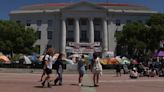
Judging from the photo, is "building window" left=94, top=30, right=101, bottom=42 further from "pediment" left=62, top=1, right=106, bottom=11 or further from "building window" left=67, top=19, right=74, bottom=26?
"building window" left=67, top=19, right=74, bottom=26

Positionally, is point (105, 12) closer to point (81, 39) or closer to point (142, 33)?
point (81, 39)

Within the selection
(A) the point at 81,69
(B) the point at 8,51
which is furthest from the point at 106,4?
(A) the point at 81,69

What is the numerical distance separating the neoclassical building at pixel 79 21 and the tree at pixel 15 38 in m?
16.0

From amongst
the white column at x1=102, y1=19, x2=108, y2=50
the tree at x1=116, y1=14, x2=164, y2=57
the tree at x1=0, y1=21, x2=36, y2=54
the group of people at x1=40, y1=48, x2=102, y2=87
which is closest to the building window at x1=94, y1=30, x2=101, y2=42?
the white column at x1=102, y1=19, x2=108, y2=50

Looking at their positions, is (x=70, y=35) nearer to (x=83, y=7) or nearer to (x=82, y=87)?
(x=83, y=7)

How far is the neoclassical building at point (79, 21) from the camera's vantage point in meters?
92.3

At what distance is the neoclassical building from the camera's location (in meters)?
92.3

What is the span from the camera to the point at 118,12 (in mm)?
92875

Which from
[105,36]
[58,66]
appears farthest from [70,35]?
[58,66]

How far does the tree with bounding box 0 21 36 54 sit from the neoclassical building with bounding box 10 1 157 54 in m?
16.0

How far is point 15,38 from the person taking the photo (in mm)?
75938

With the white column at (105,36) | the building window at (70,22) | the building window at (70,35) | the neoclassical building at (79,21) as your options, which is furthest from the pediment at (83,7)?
the building window at (70,35)

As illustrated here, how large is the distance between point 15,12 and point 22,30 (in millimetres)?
20536

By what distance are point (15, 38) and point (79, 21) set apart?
21571mm
